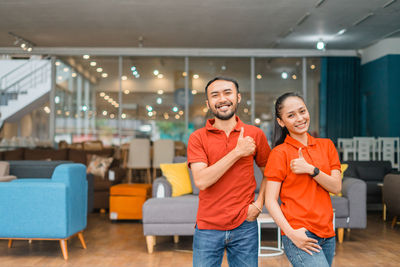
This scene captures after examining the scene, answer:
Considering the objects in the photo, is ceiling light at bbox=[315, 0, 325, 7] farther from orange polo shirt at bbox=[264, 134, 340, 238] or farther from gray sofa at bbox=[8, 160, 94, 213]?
orange polo shirt at bbox=[264, 134, 340, 238]

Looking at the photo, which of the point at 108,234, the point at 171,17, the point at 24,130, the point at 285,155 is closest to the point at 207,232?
the point at 285,155

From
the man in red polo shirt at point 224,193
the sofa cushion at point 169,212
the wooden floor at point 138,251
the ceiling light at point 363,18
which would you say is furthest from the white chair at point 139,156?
the man in red polo shirt at point 224,193

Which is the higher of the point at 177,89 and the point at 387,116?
the point at 177,89

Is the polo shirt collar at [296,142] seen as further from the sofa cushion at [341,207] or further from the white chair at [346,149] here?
the white chair at [346,149]

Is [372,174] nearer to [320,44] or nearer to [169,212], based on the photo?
[320,44]

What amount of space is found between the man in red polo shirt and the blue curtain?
27.6ft

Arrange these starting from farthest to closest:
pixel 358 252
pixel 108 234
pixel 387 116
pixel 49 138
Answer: pixel 49 138
pixel 387 116
pixel 108 234
pixel 358 252

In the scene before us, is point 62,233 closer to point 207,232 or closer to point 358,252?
point 207,232

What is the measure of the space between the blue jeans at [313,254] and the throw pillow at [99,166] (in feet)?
17.2

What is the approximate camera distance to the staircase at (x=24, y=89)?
9992 mm

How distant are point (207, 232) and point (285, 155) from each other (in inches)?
15.8

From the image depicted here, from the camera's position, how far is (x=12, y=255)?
382cm

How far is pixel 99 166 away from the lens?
6434 millimetres

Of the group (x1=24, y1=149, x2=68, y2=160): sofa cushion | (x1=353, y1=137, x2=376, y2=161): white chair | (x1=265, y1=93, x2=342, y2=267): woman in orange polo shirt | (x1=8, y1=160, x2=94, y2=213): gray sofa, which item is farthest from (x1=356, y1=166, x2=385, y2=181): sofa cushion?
(x1=265, y1=93, x2=342, y2=267): woman in orange polo shirt
